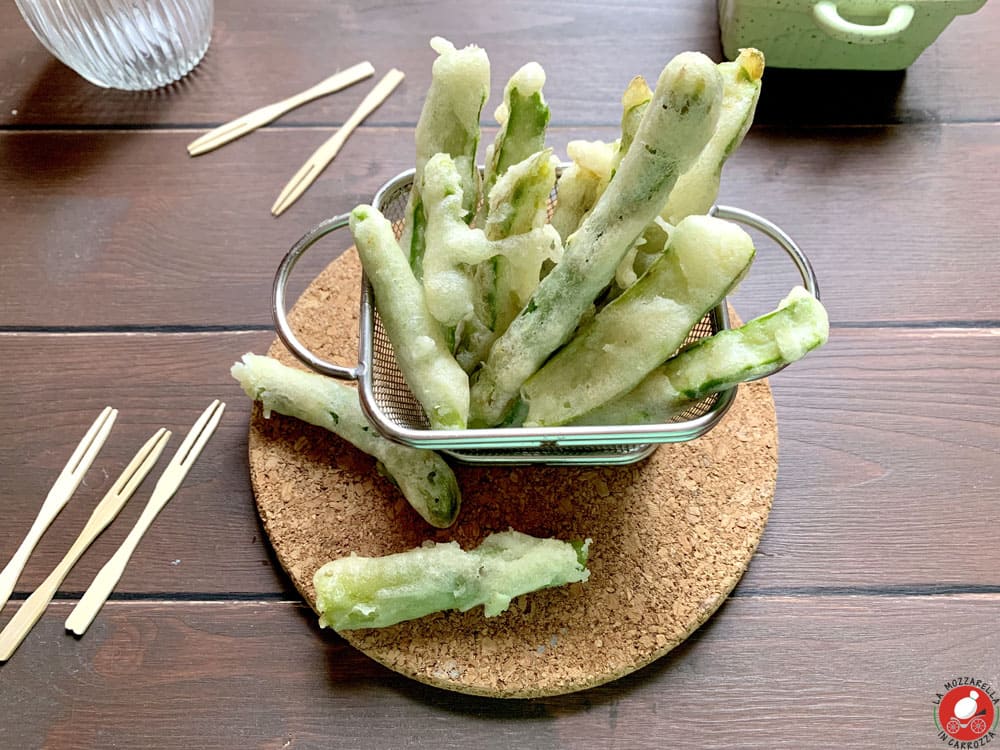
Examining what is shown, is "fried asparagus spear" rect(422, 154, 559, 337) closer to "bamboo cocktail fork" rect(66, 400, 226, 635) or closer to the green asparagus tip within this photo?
the green asparagus tip

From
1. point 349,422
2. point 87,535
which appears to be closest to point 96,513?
point 87,535

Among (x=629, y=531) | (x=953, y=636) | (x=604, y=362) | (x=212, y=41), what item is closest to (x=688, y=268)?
(x=604, y=362)

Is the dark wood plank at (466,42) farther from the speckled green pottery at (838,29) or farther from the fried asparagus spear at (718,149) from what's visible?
the fried asparagus spear at (718,149)

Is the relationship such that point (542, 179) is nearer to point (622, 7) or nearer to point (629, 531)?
point (629, 531)

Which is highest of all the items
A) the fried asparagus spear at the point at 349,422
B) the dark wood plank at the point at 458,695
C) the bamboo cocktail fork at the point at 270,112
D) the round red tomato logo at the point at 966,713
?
the bamboo cocktail fork at the point at 270,112

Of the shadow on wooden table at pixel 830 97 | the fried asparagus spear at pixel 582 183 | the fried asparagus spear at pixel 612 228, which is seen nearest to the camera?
the fried asparagus spear at pixel 612 228

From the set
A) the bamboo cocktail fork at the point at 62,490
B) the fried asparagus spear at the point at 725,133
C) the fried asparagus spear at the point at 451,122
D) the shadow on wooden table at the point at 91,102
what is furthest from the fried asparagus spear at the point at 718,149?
the shadow on wooden table at the point at 91,102

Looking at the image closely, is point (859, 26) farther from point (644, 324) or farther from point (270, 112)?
point (270, 112)
